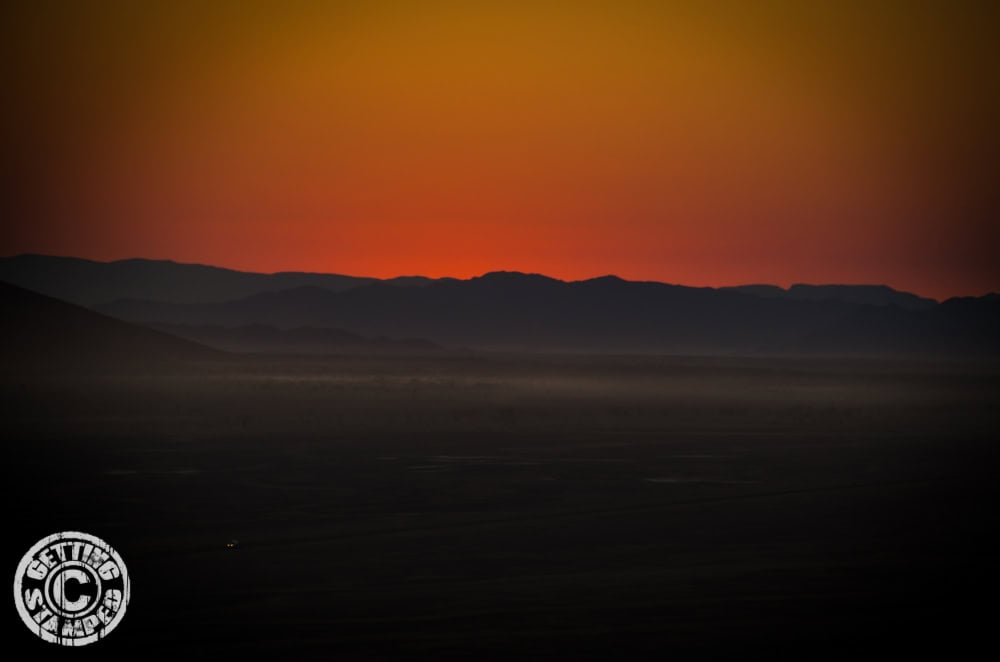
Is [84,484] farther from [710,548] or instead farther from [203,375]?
[203,375]

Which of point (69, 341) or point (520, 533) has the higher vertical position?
point (69, 341)

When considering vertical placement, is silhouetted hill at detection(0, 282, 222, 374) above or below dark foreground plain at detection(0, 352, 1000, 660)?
above

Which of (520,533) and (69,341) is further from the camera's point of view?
(69,341)

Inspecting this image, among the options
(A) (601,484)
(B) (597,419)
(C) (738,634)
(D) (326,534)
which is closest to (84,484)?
(D) (326,534)

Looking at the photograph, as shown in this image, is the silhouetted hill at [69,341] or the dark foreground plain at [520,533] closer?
the dark foreground plain at [520,533]

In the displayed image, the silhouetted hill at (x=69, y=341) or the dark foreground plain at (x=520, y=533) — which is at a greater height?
the silhouetted hill at (x=69, y=341)

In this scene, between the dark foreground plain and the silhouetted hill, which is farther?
the silhouetted hill
